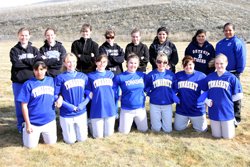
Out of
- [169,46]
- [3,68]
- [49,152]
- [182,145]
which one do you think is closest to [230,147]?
[182,145]

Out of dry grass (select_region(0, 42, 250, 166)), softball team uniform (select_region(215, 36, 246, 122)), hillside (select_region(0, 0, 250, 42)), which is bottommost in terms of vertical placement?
dry grass (select_region(0, 42, 250, 166))

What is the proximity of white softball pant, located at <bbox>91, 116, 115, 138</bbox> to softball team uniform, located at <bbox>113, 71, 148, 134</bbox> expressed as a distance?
0.24 meters

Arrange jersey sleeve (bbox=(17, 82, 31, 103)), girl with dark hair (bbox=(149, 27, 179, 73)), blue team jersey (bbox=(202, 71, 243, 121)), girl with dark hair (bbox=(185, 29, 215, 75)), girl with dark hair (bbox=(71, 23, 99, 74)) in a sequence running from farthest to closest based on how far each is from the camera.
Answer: girl with dark hair (bbox=(149, 27, 179, 73)), girl with dark hair (bbox=(185, 29, 215, 75)), girl with dark hair (bbox=(71, 23, 99, 74)), blue team jersey (bbox=(202, 71, 243, 121)), jersey sleeve (bbox=(17, 82, 31, 103))

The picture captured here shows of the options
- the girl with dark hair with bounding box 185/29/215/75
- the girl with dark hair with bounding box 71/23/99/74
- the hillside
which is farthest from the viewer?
the hillside

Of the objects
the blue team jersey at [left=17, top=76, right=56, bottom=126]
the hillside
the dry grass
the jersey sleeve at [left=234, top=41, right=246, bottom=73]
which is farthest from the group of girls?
the hillside

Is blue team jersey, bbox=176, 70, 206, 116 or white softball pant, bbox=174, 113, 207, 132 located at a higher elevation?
blue team jersey, bbox=176, 70, 206, 116

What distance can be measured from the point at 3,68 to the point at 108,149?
9.61 metres

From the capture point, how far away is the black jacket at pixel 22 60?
391cm

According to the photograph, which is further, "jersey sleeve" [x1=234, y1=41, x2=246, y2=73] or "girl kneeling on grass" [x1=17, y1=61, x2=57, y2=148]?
"jersey sleeve" [x1=234, y1=41, x2=246, y2=73]

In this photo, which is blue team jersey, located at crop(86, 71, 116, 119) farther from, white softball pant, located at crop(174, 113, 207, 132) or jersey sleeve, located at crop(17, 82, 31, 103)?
white softball pant, located at crop(174, 113, 207, 132)

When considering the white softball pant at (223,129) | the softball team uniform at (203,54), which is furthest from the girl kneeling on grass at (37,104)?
the softball team uniform at (203,54)

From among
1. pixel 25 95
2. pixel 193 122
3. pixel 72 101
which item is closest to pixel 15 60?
pixel 25 95

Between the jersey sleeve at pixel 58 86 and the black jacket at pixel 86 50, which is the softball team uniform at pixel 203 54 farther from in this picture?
the jersey sleeve at pixel 58 86

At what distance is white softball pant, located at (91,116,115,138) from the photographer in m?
4.00
